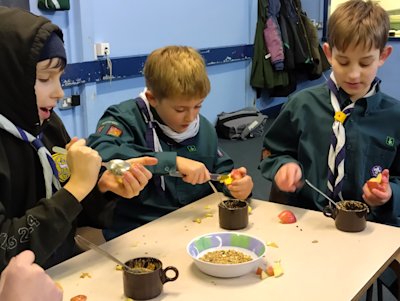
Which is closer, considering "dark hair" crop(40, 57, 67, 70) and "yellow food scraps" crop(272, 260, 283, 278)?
"yellow food scraps" crop(272, 260, 283, 278)

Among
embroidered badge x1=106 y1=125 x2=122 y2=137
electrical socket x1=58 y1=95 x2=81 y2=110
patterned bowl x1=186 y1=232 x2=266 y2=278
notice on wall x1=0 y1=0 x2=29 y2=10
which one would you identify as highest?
notice on wall x1=0 y1=0 x2=29 y2=10

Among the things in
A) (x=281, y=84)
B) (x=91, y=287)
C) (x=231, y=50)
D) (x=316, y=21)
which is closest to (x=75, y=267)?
A: (x=91, y=287)

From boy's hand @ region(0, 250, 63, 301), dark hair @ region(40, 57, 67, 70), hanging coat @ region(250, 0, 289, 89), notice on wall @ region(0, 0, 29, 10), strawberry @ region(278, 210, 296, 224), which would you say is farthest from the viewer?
hanging coat @ region(250, 0, 289, 89)

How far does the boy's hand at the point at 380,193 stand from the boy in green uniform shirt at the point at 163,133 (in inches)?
14.0

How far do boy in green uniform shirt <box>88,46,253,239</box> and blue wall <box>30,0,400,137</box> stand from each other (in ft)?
6.01

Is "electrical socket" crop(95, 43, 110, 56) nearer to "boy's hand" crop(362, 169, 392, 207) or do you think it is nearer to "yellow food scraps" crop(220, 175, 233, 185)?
"yellow food scraps" crop(220, 175, 233, 185)

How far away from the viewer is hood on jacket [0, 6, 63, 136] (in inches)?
Result: 49.1

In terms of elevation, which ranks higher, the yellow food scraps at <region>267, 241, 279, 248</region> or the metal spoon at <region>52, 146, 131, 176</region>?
the metal spoon at <region>52, 146, 131, 176</region>

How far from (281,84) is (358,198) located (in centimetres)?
423

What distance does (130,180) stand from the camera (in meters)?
1.36

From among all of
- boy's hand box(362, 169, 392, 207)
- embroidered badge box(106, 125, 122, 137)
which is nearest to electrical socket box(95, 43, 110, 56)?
embroidered badge box(106, 125, 122, 137)

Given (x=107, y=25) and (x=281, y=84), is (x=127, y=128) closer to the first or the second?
(x=107, y=25)

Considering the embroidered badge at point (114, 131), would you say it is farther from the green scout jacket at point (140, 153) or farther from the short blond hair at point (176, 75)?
the short blond hair at point (176, 75)

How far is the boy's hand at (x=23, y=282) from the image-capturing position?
0.78 m
